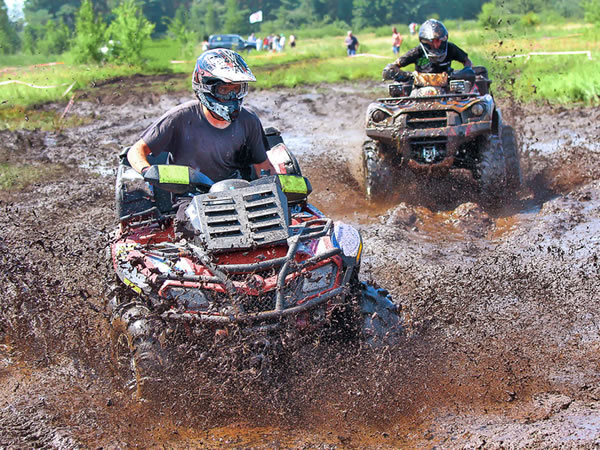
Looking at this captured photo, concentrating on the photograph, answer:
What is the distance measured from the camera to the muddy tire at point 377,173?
31.7ft

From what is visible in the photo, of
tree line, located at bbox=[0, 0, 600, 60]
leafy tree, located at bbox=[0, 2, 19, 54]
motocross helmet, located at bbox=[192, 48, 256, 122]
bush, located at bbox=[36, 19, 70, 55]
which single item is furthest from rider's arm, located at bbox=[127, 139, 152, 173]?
tree line, located at bbox=[0, 0, 600, 60]

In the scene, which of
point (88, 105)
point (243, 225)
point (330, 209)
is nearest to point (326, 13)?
point (88, 105)

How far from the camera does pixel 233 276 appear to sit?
4406mm

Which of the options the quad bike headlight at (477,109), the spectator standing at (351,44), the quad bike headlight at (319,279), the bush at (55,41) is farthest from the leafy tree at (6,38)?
the spectator standing at (351,44)

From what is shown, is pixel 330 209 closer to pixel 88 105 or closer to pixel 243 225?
pixel 243 225

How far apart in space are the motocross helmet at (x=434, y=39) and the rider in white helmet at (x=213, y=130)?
5068 mm

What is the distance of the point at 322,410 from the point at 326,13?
242 feet

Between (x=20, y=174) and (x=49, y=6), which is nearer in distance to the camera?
(x=20, y=174)

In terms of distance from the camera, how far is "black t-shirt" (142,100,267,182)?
218 inches

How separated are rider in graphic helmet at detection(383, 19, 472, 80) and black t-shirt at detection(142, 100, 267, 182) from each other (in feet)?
16.7

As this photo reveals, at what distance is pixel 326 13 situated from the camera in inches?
2948

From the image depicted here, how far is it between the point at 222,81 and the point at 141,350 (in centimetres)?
197

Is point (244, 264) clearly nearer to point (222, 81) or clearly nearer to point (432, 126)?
point (222, 81)

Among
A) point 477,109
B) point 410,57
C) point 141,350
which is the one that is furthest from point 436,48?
point 141,350
